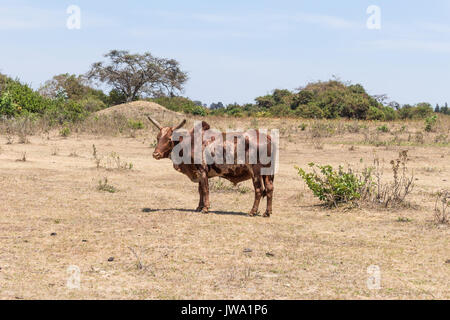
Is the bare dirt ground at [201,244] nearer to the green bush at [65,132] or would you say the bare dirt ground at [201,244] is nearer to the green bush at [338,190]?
the green bush at [338,190]

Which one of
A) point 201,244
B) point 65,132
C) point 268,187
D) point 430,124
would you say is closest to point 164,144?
point 268,187

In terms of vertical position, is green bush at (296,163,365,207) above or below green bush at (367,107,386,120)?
below

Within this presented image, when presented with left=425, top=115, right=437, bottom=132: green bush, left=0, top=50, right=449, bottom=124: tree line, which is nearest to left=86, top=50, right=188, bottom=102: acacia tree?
left=0, top=50, right=449, bottom=124: tree line

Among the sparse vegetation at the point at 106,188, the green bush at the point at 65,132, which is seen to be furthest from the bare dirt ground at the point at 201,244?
the green bush at the point at 65,132

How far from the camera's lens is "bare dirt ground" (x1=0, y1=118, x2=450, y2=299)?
5.60 meters

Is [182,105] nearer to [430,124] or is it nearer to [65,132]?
[65,132]

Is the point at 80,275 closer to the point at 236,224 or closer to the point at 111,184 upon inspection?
the point at 236,224

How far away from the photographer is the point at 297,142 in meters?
24.2

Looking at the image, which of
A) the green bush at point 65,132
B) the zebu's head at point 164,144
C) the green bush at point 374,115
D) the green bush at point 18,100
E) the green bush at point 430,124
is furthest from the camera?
the green bush at point 374,115

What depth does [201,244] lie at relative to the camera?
7262 mm

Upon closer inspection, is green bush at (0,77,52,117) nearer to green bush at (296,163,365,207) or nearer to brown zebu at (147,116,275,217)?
brown zebu at (147,116,275,217)

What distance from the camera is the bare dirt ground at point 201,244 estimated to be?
5.60 meters
